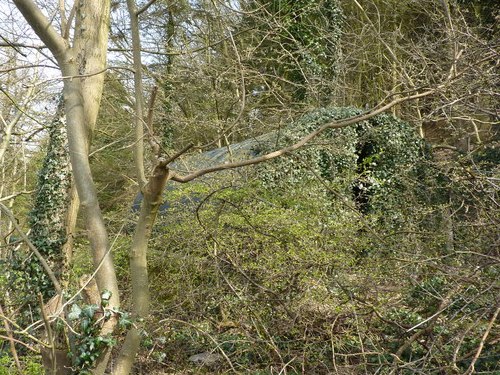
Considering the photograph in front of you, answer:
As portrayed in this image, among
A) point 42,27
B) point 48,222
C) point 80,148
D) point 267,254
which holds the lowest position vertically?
point 267,254

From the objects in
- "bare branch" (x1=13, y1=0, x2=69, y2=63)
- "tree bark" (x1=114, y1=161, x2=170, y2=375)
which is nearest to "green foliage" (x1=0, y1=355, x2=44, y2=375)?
"tree bark" (x1=114, y1=161, x2=170, y2=375)

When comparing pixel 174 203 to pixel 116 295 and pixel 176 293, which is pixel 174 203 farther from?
pixel 116 295

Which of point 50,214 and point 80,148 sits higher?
point 80,148

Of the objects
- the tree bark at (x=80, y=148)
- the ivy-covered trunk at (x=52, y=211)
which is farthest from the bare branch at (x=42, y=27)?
the ivy-covered trunk at (x=52, y=211)

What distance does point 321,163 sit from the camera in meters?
11.3

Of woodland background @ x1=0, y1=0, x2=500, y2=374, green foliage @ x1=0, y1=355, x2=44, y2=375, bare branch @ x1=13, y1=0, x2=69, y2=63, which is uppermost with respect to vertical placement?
bare branch @ x1=13, y1=0, x2=69, y2=63

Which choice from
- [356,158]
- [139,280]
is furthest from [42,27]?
[356,158]

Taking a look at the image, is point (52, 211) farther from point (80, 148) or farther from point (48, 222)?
point (80, 148)

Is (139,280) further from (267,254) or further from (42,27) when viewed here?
(267,254)

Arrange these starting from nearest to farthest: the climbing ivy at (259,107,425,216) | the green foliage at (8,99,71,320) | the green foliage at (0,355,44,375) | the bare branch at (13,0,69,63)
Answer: the bare branch at (13,0,69,63) < the green foliage at (0,355,44,375) < the green foliage at (8,99,71,320) < the climbing ivy at (259,107,425,216)

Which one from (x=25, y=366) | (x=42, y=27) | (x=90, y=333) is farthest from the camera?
(x=25, y=366)

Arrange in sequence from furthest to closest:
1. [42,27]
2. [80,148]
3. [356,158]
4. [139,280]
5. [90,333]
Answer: [356,158]
[80,148]
[42,27]
[139,280]
[90,333]

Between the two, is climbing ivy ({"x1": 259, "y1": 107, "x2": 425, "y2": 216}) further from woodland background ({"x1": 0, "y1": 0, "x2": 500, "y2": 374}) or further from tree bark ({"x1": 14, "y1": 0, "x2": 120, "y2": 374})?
tree bark ({"x1": 14, "y1": 0, "x2": 120, "y2": 374})

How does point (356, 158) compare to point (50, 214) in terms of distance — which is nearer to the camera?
point (50, 214)
